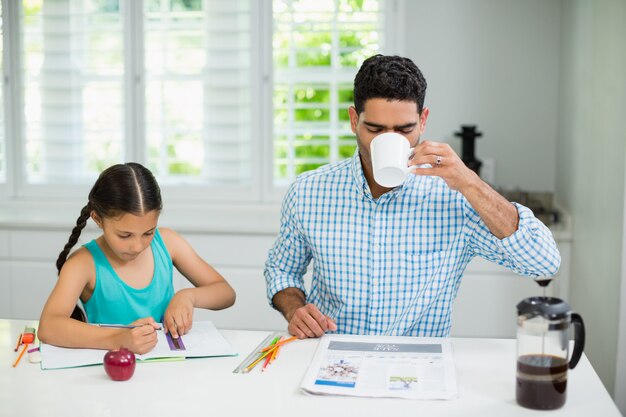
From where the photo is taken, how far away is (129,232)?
1895mm

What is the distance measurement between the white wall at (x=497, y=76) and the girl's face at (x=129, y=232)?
77.4 inches

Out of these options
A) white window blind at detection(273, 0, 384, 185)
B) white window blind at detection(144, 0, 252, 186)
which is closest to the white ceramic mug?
white window blind at detection(273, 0, 384, 185)

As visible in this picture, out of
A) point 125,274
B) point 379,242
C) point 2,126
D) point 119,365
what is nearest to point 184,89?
point 2,126

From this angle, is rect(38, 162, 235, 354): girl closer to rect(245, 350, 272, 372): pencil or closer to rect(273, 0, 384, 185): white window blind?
rect(245, 350, 272, 372): pencil

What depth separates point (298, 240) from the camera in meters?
2.03

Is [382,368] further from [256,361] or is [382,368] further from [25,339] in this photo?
[25,339]

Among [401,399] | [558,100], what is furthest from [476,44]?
[401,399]

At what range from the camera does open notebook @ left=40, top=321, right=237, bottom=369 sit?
1.58m

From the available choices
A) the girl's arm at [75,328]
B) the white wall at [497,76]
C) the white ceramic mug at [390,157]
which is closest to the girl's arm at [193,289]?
the girl's arm at [75,328]

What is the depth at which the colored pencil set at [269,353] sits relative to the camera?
5.12 ft

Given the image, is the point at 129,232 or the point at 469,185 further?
the point at 129,232

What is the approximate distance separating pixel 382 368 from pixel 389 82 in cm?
62

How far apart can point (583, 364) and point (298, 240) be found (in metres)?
0.75

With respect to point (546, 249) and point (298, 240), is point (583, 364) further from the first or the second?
point (298, 240)
